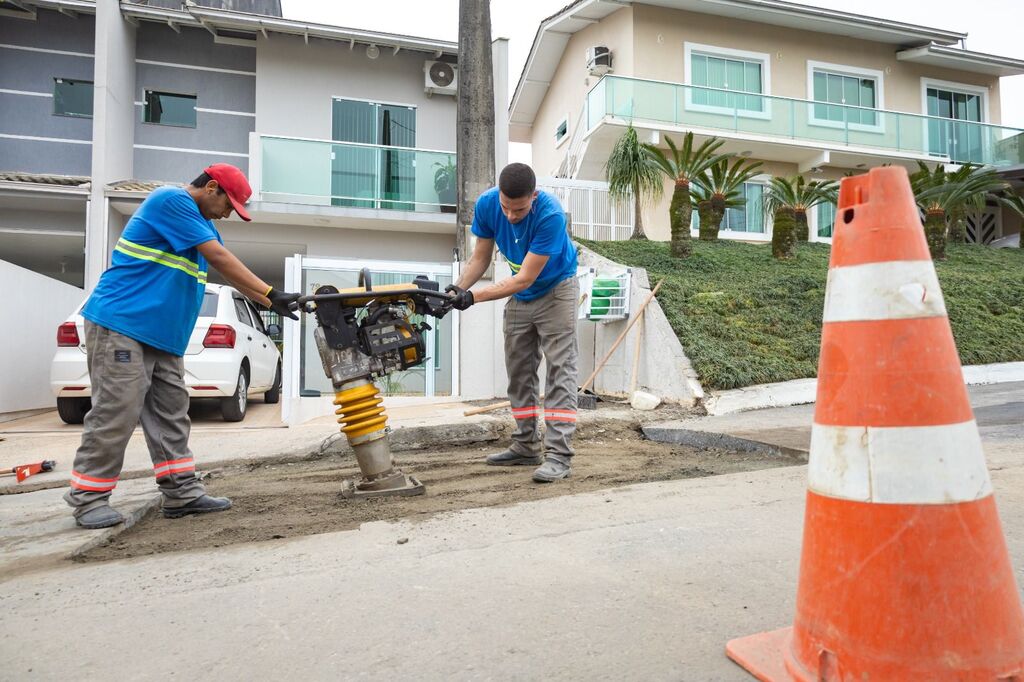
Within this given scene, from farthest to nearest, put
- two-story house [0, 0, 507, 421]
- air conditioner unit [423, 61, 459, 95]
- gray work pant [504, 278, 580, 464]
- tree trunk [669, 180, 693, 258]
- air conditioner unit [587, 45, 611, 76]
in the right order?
air conditioner unit [587, 45, 611, 76]
air conditioner unit [423, 61, 459, 95]
two-story house [0, 0, 507, 421]
tree trunk [669, 180, 693, 258]
gray work pant [504, 278, 580, 464]

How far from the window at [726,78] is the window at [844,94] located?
5.39ft

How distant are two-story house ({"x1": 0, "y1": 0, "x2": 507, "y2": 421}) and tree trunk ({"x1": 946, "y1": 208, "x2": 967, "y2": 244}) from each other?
40.5 feet

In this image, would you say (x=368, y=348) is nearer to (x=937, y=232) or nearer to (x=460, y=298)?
(x=460, y=298)

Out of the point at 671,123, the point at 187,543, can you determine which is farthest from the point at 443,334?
the point at 671,123

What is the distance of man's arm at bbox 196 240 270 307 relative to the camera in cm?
312

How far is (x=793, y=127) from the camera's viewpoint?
18.0 metres

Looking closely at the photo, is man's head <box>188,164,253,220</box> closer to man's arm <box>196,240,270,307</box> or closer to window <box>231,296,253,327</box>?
man's arm <box>196,240,270,307</box>

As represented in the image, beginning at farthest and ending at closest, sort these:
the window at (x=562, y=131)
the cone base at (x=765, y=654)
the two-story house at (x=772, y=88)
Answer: the window at (x=562, y=131)
the two-story house at (x=772, y=88)
the cone base at (x=765, y=654)

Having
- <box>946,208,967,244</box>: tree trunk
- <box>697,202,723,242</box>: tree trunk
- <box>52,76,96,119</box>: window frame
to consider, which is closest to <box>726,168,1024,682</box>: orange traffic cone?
<box>697,202,723,242</box>: tree trunk

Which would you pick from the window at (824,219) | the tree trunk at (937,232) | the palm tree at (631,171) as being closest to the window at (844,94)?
the window at (824,219)

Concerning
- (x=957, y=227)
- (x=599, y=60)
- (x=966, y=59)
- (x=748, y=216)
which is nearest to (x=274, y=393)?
(x=599, y=60)

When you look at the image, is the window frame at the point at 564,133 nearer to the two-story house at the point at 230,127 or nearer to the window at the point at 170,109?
→ the two-story house at the point at 230,127

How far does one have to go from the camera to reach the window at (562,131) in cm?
2119

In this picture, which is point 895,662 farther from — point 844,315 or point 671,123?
point 671,123
